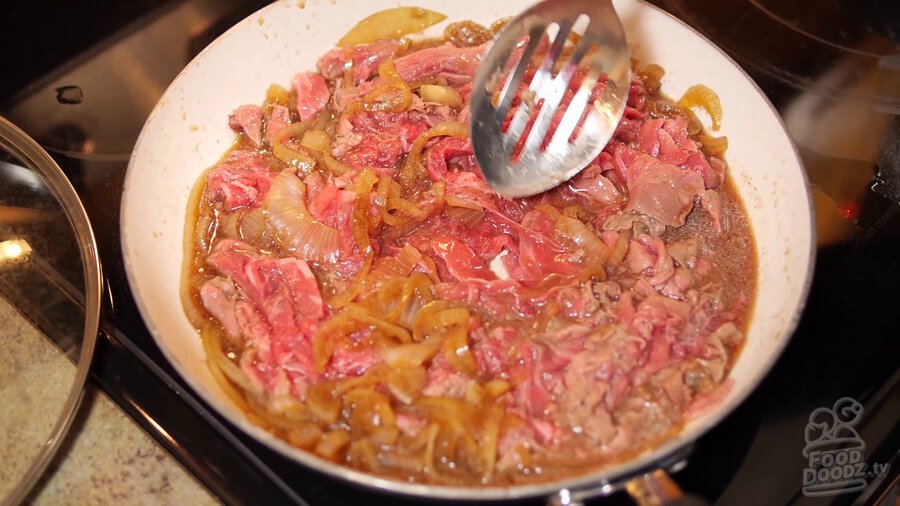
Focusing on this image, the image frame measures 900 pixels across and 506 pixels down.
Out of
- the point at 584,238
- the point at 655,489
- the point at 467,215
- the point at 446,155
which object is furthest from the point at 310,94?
the point at 655,489

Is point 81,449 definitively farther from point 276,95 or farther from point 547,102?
point 547,102

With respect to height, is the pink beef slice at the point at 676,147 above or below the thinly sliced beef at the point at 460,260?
above

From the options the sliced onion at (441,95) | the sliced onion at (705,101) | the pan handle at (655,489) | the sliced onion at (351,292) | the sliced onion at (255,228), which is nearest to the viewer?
the pan handle at (655,489)

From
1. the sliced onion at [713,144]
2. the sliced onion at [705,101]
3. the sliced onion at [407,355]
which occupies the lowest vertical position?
the sliced onion at [407,355]

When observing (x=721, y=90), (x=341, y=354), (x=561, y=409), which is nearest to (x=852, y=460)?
(x=561, y=409)

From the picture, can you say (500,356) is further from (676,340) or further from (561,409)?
(676,340)

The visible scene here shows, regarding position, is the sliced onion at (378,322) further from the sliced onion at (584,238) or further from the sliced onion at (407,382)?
the sliced onion at (584,238)

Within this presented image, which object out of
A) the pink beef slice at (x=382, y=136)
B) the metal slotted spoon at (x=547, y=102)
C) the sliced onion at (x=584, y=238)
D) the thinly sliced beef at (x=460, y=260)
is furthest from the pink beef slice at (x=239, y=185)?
the sliced onion at (x=584, y=238)
